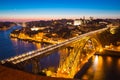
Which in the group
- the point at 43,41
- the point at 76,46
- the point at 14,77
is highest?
the point at 14,77

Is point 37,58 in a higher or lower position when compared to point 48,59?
higher

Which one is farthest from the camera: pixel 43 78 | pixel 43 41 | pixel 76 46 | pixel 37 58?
pixel 43 41

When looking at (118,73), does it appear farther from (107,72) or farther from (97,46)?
(97,46)

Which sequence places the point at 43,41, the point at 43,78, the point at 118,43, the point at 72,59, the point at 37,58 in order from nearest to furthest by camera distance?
the point at 43,78 < the point at 37,58 < the point at 72,59 < the point at 118,43 < the point at 43,41

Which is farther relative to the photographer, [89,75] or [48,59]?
[48,59]

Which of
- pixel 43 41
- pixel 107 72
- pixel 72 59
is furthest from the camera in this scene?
pixel 43 41

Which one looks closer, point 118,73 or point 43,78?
point 43,78

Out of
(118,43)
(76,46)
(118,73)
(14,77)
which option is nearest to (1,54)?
(76,46)

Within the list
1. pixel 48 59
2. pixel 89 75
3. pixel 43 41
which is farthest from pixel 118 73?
pixel 43 41

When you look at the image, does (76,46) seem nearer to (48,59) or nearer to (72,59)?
(72,59)
